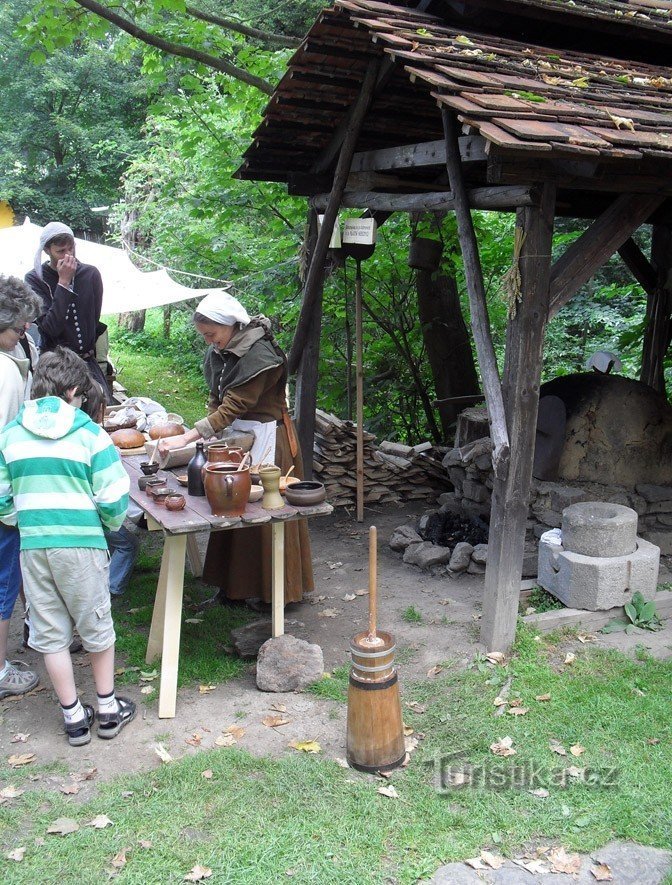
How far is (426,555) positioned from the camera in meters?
6.15

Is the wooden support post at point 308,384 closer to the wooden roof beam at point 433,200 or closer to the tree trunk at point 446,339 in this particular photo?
the wooden roof beam at point 433,200

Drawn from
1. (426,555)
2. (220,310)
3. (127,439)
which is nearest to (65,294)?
(127,439)

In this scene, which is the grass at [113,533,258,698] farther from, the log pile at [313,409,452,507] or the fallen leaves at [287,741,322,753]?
the log pile at [313,409,452,507]

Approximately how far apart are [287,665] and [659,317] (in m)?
5.61

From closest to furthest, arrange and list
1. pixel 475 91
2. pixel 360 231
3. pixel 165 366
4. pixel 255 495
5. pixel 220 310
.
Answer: pixel 475 91 → pixel 255 495 → pixel 220 310 → pixel 360 231 → pixel 165 366

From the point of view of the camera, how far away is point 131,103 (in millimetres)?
25859

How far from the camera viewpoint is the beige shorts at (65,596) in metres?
3.55

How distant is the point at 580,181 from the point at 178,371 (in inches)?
488

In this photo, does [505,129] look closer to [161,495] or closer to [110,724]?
[161,495]

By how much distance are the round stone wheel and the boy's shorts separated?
3.45 metres

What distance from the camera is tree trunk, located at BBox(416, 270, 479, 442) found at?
9070 mm

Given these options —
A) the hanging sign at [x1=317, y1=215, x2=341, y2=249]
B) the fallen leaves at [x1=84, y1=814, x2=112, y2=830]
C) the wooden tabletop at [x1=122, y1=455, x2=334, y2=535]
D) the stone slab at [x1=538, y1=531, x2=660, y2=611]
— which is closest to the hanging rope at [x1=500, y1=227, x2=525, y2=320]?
the wooden tabletop at [x1=122, y1=455, x2=334, y2=535]

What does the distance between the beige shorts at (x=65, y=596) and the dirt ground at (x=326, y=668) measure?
533 mm

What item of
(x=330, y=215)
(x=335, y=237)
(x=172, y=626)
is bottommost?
(x=172, y=626)
